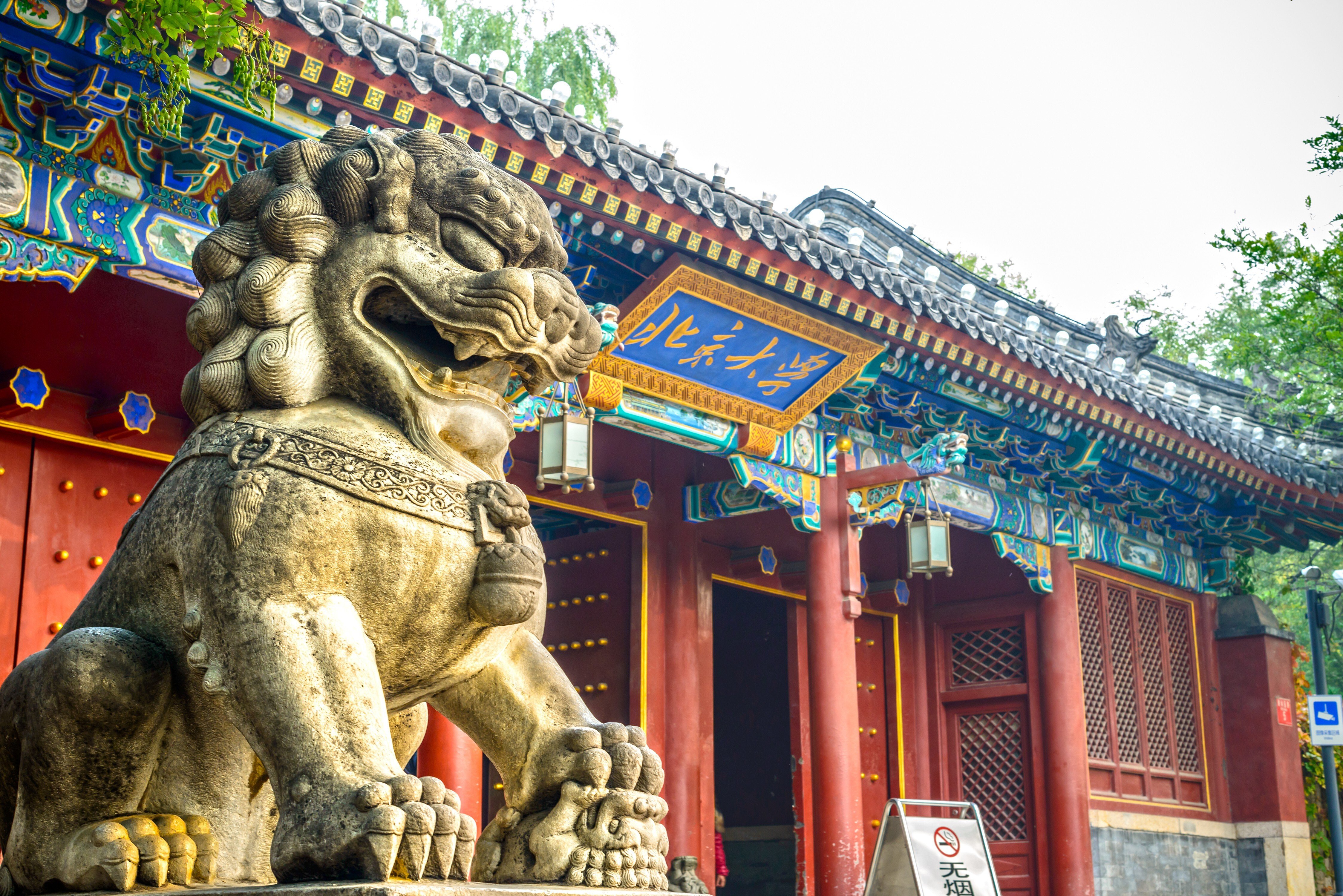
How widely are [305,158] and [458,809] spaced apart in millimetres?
1255

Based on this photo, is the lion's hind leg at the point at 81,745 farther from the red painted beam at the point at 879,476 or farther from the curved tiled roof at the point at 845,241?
the red painted beam at the point at 879,476

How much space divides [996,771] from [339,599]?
332 inches

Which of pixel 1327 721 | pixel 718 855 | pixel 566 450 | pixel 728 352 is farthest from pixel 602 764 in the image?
pixel 1327 721

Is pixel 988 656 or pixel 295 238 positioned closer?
pixel 295 238

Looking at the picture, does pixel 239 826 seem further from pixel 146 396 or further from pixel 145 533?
pixel 146 396

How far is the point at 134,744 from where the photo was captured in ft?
7.37

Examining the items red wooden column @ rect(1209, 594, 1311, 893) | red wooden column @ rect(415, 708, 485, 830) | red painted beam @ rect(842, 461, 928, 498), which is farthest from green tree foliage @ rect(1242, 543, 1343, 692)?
red wooden column @ rect(415, 708, 485, 830)

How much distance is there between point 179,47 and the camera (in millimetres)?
4219

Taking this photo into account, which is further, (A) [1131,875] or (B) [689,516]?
(A) [1131,875]

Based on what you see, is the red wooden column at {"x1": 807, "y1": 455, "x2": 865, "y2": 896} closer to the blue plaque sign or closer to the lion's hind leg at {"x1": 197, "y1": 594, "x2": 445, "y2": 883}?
the blue plaque sign

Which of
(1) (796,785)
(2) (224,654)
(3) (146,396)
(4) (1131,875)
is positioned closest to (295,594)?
(2) (224,654)

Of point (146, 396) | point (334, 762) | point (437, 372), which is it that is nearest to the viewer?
point (334, 762)

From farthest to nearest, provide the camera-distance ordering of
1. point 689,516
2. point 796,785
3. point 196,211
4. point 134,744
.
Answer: point 796,785 → point 689,516 → point 196,211 → point 134,744

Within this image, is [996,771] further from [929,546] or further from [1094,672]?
[929,546]
